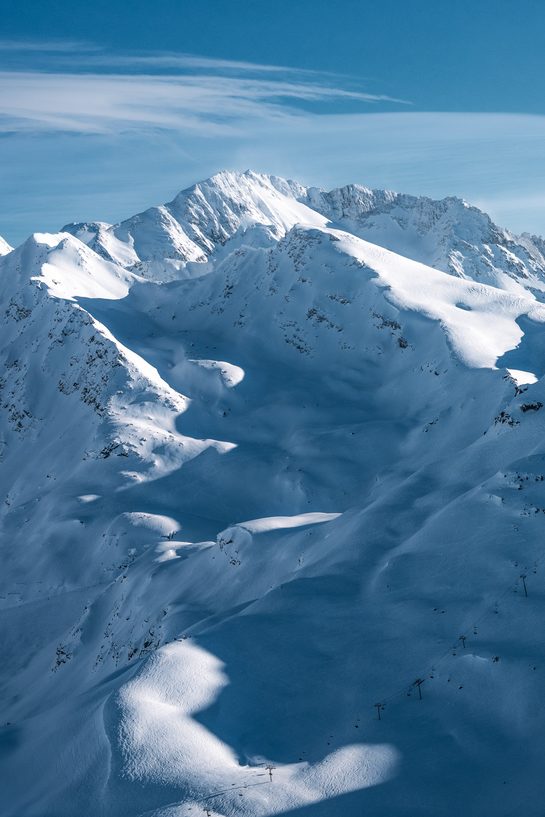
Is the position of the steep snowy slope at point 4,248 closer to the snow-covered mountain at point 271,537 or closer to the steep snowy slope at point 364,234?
the steep snowy slope at point 364,234

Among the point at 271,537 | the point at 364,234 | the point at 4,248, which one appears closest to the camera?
the point at 271,537

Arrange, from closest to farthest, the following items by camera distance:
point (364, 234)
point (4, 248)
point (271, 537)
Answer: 1. point (271, 537)
2. point (4, 248)
3. point (364, 234)

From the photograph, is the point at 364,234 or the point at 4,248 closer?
the point at 4,248

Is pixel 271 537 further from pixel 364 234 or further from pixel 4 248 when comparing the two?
pixel 364 234

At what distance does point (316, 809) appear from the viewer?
1457cm

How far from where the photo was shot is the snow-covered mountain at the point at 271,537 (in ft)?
53.4

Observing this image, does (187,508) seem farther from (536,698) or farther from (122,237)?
(122,237)

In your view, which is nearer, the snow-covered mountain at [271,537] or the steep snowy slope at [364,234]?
the snow-covered mountain at [271,537]

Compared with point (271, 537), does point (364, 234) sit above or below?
below

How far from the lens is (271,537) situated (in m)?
35.4

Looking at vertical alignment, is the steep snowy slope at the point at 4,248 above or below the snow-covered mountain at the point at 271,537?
below

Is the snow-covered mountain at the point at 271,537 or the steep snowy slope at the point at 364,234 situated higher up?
the snow-covered mountain at the point at 271,537

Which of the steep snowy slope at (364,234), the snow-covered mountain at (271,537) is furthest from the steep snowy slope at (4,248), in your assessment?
the snow-covered mountain at (271,537)

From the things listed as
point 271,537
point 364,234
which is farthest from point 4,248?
point 271,537
